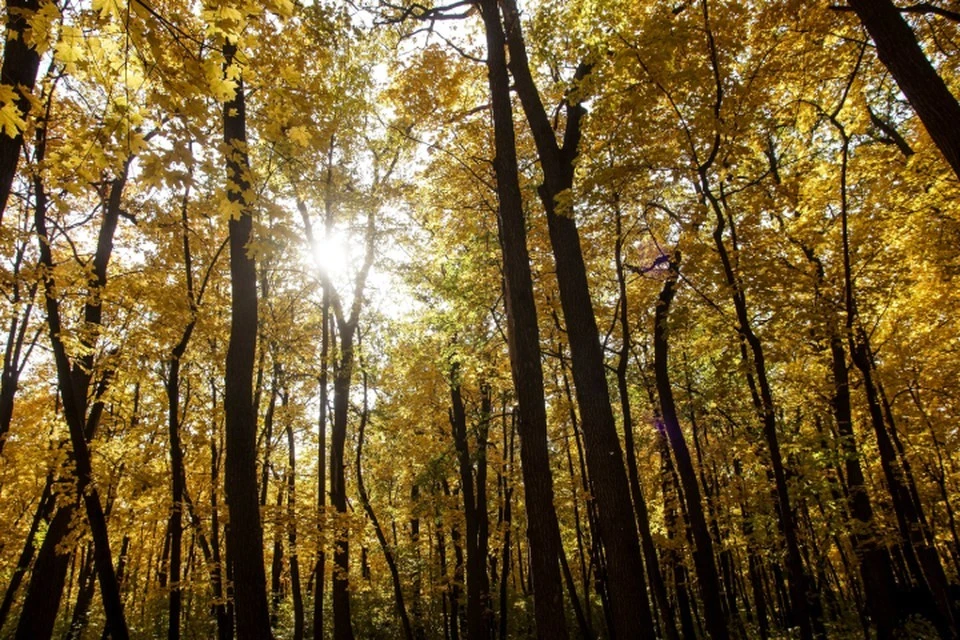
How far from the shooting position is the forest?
4.61 meters

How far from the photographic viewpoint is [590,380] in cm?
613

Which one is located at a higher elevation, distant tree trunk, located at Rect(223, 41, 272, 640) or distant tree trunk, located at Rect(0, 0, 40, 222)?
distant tree trunk, located at Rect(0, 0, 40, 222)

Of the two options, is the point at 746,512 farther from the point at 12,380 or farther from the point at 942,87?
the point at 12,380

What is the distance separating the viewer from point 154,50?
2.59 metres

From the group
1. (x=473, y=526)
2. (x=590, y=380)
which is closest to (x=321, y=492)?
(x=473, y=526)

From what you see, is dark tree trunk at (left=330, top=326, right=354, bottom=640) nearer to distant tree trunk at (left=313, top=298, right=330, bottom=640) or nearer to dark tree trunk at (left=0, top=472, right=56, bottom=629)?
distant tree trunk at (left=313, top=298, right=330, bottom=640)

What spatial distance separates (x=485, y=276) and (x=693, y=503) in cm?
647

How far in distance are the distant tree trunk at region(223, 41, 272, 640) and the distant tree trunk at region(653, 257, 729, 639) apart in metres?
6.77

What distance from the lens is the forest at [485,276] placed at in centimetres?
461

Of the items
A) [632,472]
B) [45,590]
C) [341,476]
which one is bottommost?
[45,590]

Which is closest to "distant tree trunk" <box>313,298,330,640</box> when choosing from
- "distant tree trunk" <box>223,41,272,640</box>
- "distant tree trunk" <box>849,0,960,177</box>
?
"distant tree trunk" <box>223,41,272,640</box>

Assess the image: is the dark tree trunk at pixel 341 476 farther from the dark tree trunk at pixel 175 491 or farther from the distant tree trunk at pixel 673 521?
the distant tree trunk at pixel 673 521

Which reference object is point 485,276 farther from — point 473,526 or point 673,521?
point 673,521

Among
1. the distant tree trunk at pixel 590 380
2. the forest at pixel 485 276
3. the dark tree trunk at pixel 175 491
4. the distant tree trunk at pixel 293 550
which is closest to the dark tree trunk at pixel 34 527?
the forest at pixel 485 276
